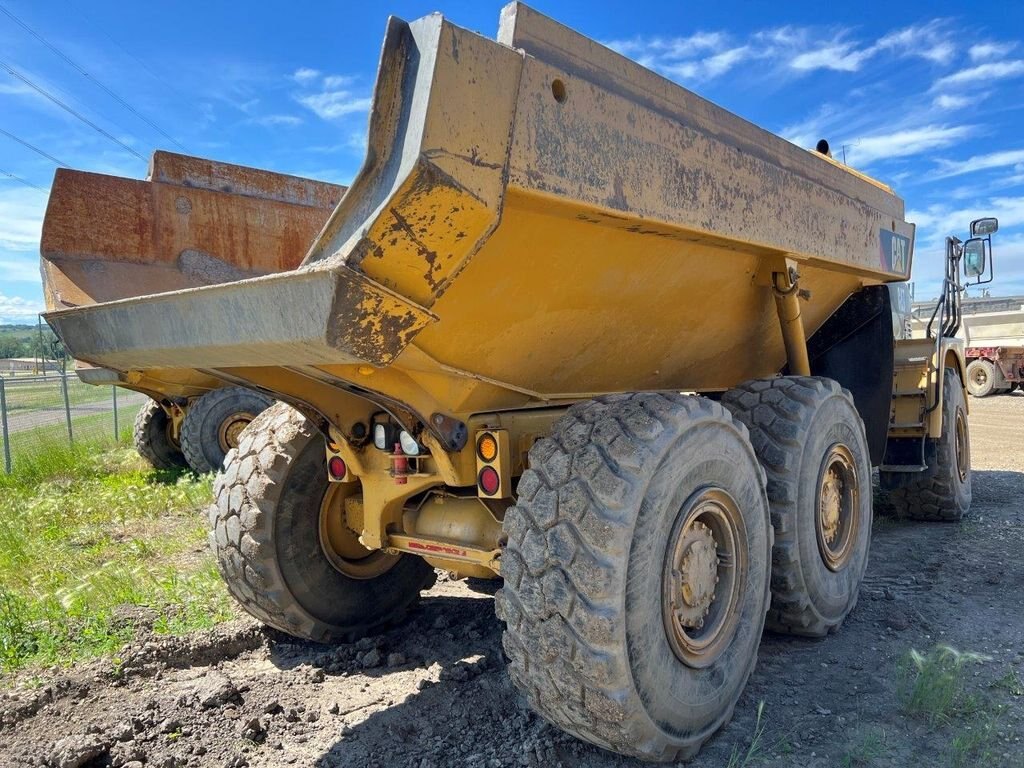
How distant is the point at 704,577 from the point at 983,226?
496cm

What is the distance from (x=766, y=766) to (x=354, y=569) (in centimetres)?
211

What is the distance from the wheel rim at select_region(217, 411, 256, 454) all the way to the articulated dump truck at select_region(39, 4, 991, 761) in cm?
465

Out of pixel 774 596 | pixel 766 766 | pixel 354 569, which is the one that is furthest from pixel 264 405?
pixel 766 766

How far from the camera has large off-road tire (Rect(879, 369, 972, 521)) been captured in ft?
19.3

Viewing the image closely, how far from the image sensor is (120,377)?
5.30 m

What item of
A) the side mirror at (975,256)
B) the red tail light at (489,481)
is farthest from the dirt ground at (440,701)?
the side mirror at (975,256)

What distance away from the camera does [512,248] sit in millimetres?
2367

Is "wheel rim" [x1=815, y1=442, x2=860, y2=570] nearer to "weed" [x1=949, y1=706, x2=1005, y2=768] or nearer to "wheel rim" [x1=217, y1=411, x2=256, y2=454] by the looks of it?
"weed" [x1=949, y1=706, x2=1005, y2=768]

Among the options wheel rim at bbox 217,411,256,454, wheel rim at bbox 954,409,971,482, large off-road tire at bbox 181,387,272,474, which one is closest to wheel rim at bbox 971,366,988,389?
wheel rim at bbox 954,409,971,482

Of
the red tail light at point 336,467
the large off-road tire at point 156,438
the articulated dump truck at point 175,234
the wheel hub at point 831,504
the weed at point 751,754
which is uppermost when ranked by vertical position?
the articulated dump truck at point 175,234

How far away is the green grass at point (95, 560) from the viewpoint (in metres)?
3.93

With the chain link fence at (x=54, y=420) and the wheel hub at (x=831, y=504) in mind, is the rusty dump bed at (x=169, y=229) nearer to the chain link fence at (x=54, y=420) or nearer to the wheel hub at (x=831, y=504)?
the chain link fence at (x=54, y=420)

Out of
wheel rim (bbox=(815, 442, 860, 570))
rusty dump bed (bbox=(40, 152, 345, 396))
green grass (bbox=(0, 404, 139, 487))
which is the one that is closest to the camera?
wheel rim (bbox=(815, 442, 860, 570))

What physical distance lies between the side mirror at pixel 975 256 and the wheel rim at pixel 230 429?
6987 mm
